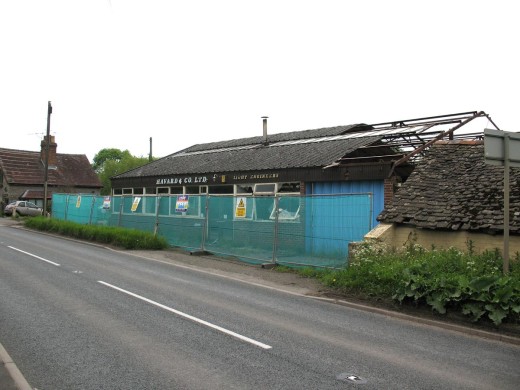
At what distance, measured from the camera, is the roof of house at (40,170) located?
4878cm

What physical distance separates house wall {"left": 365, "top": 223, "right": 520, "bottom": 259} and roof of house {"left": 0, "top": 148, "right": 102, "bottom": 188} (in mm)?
44879

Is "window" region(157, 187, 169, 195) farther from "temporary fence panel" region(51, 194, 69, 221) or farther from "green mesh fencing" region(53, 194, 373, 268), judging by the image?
"temporary fence panel" region(51, 194, 69, 221)

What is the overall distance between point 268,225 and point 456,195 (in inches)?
208

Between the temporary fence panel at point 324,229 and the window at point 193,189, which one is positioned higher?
the window at point 193,189

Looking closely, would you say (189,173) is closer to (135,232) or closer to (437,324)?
(135,232)

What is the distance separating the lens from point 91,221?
1007 inches

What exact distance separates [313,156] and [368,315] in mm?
10800

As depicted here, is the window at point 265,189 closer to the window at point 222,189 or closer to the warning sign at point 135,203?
the window at point 222,189

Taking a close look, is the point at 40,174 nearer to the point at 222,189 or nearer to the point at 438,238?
the point at 222,189

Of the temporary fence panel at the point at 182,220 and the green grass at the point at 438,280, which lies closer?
the green grass at the point at 438,280

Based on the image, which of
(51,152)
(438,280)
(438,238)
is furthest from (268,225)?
(51,152)

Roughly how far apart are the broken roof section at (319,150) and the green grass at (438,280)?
16.8ft

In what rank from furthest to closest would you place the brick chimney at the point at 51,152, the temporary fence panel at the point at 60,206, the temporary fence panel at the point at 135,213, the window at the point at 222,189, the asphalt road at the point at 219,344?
the brick chimney at the point at 51,152 < the temporary fence panel at the point at 60,206 < the window at the point at 222,189 < the temporary fence panel at the point at 135,213 < the asphalt road at the point at 219,344

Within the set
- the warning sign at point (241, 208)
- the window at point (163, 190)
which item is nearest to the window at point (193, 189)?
the window at point (163, 190)
